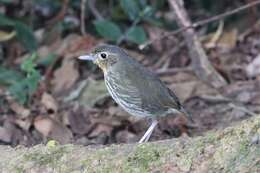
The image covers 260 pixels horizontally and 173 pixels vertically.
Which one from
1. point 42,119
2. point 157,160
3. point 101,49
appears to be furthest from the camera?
point 42,119


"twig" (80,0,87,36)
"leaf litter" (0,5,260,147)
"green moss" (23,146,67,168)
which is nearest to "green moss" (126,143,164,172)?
"green moss" (23,146,67,168)

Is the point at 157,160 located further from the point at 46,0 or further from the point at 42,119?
the point at 46,0

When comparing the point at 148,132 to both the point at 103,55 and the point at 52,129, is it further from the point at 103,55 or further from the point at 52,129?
the point at 52,129

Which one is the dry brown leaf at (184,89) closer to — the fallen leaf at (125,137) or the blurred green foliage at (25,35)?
the fallen leaf at (125,137)

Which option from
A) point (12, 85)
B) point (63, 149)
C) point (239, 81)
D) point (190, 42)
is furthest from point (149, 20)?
point (63, 149)

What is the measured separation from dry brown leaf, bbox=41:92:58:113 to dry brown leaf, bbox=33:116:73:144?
0.21m

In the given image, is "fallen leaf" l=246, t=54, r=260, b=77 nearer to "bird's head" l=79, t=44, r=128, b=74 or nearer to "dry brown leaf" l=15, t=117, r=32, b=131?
"bird's head" l=79, t=44, r=128, b=74

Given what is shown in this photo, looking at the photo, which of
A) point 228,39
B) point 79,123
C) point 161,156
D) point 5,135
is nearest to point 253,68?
point 228,39

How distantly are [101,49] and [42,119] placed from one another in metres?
0.96

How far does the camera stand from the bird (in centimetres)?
538

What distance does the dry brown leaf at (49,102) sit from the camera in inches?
259

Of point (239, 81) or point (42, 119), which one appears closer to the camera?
point (42, 119)

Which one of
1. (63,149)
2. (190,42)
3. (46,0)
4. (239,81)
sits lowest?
(239,81)

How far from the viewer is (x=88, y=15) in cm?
786
